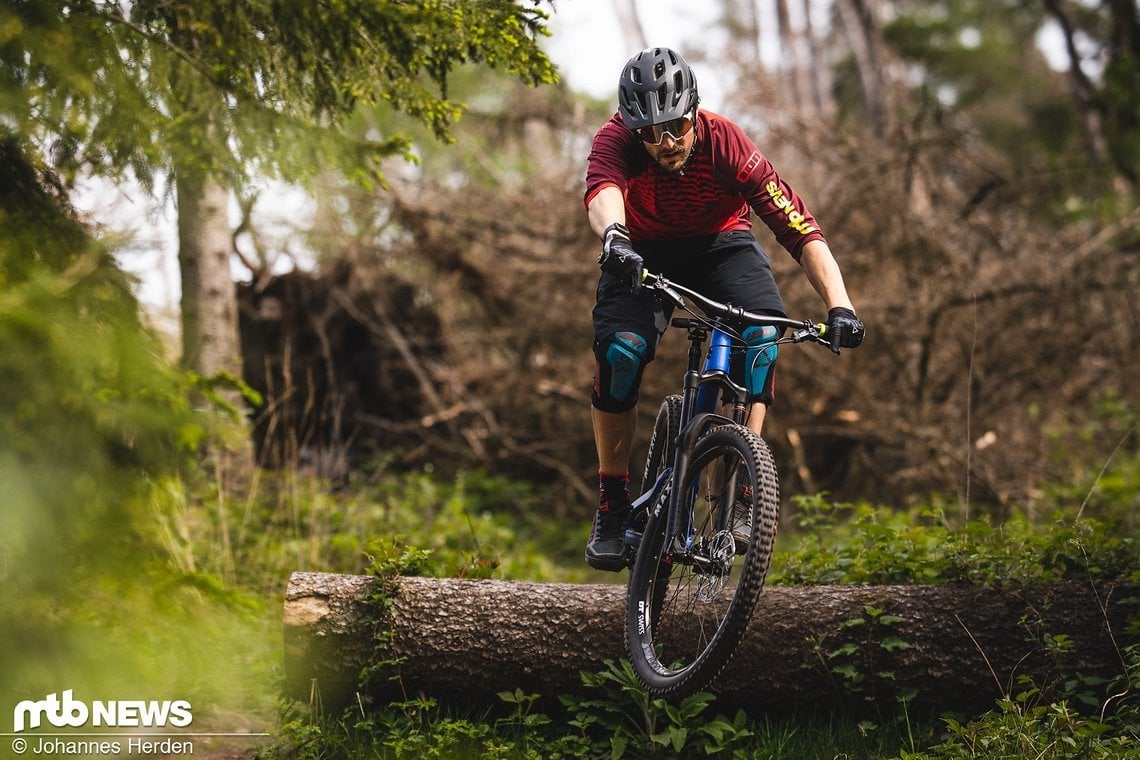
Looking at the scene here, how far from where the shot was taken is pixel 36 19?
312cm

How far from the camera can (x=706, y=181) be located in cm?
427

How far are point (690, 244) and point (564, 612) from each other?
1.66m

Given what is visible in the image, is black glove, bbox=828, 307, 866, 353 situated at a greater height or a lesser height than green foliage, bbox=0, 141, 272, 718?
greater

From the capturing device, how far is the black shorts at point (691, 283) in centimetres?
424

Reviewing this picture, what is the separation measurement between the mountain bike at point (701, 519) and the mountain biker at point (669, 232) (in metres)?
0.15

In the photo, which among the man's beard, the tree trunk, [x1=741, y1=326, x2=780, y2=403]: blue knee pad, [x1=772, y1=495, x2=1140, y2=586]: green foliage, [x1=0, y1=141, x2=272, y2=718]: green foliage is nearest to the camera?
[x1=0, y1=141, x2=272, y2=718]: green foliage

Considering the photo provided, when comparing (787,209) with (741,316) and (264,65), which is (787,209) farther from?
(264,65)

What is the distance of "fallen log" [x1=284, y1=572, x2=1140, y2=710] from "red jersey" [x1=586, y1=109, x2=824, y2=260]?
61.0 inches

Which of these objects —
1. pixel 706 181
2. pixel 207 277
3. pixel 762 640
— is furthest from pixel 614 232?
pixel 207 277

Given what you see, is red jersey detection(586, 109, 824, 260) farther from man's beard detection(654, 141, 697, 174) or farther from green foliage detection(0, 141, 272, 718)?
green foliage detection(0, 141, 272, 718)

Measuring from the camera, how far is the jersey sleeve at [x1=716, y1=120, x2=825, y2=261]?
415 cm

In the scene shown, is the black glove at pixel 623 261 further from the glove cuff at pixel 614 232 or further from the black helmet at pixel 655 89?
the black helmet at pixel 655 89

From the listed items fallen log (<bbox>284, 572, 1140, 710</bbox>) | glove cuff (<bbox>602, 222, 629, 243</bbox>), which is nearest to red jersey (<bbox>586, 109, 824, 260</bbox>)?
glove cuff (<bbox>602, 222, 629, 243</bbox>)

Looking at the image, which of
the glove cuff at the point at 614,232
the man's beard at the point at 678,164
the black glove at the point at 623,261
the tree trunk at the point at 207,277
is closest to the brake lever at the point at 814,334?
the black glove at the point at 623,261
